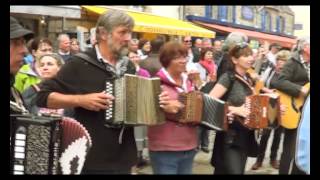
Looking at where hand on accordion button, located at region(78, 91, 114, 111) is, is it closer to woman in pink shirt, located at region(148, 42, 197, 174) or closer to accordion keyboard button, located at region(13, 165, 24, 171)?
accordion keyboard button, located at region(13, 165, 24, 171)

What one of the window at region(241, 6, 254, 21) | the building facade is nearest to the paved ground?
the building facade

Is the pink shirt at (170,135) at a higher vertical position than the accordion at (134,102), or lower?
lower

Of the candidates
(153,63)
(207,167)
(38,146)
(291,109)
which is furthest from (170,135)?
(207,167)

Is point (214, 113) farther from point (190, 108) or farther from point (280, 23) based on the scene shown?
point (280, 23)

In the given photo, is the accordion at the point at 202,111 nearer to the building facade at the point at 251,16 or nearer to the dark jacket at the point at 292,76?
the dark jacket at the point at 292,76

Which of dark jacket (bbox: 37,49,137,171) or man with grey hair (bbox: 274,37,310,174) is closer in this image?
dark jacket (bbox: 37,49,137,171)

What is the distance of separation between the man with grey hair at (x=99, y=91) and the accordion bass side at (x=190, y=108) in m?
0.65

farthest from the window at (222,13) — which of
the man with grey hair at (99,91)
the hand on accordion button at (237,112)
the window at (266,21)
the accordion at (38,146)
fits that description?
the accordion at (38,146)

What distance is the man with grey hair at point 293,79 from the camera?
480 centimetres

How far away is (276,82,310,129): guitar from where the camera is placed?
4.80 metres

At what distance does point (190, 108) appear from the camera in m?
3.60

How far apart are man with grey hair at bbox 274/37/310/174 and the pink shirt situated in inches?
61.1

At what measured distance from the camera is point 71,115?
3133 mm

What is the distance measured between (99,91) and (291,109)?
2480 mm
